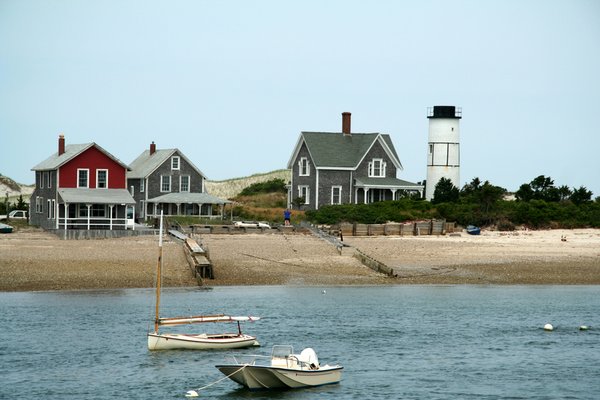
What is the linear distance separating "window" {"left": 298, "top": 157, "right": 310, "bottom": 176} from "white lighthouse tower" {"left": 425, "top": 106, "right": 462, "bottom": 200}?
1049cm

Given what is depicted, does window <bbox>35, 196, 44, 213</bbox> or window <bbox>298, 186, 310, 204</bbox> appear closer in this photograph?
window <bbox>35, 196, 44, 213</bbox>

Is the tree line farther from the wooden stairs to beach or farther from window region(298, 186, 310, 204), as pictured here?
the wooden stairs to beach

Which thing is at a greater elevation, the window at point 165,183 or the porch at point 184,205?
the window at point 165,183

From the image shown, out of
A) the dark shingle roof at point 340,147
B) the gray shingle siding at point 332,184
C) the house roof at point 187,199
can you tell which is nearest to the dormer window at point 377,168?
the dark shingle roof at point 340,147

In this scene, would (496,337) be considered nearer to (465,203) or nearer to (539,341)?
(539,341)

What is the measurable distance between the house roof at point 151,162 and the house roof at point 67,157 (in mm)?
8012

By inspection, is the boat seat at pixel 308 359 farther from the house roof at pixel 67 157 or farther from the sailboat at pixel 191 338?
the house roof at pixel 67 157

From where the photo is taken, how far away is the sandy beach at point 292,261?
49.8 m

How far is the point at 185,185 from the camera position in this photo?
3157 inches

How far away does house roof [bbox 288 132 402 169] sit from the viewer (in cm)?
8162

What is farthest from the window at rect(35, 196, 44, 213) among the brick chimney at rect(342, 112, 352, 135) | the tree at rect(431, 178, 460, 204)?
the tree at rect(431, 178, 460, 204)

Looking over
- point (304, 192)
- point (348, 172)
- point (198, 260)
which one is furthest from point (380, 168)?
point (198, 260)

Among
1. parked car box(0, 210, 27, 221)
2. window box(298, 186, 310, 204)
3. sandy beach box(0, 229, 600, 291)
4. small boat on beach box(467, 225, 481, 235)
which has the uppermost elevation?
window box(298, 186, 310, 204)

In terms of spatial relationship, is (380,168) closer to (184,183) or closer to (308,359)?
(184,183)
